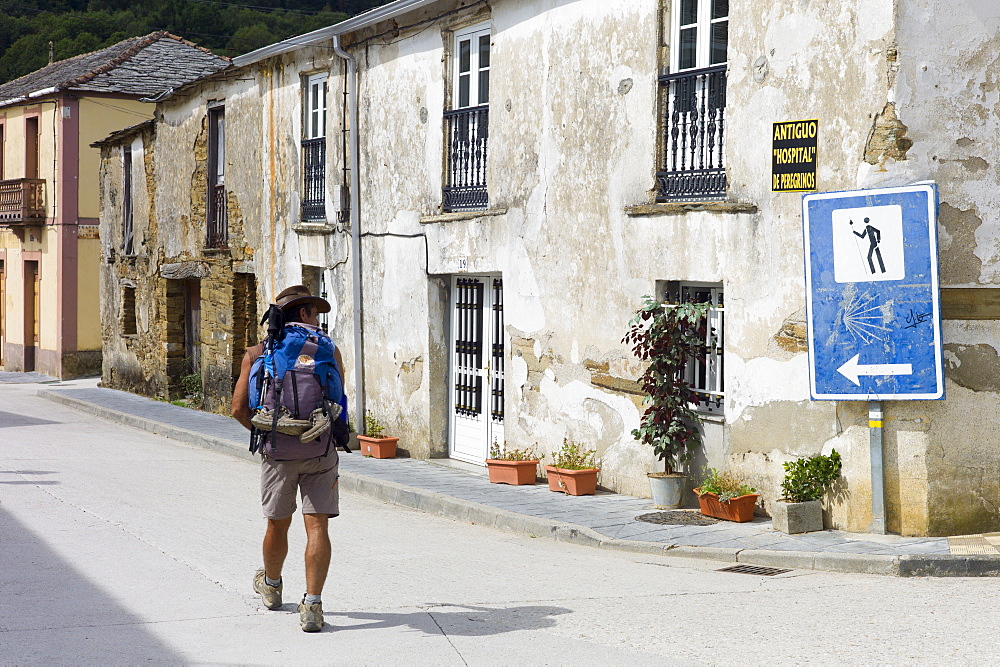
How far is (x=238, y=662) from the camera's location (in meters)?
5.44

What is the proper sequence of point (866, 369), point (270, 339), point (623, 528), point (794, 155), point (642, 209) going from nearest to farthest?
1. point (270, 339)
2. point (866, 369)
3. point (794, 155)
4. point (623, 528)
5. point (642, 209)

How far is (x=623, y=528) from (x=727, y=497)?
921mm

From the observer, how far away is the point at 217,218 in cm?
1967

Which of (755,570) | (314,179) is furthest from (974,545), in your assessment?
(314,179)

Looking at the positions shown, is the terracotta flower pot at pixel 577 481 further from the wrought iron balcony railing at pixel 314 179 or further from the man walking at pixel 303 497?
the wrought iron balcony railing at pixel 314 179

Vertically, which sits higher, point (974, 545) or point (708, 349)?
point (708, 349)

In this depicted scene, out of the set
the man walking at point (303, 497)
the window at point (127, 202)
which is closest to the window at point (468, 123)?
→ the man walking at point (303, 497)

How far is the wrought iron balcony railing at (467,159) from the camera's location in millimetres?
12953

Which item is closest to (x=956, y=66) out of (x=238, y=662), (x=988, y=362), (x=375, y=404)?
(x=988, y=362)

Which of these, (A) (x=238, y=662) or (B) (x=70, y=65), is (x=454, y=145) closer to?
(A) (x=238, y=662)

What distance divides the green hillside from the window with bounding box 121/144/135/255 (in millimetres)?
12822

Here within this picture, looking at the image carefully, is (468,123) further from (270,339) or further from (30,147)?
(30,147)

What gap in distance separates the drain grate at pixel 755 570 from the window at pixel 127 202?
17994 mm

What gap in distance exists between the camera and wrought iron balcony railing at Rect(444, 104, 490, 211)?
42.5 ft
